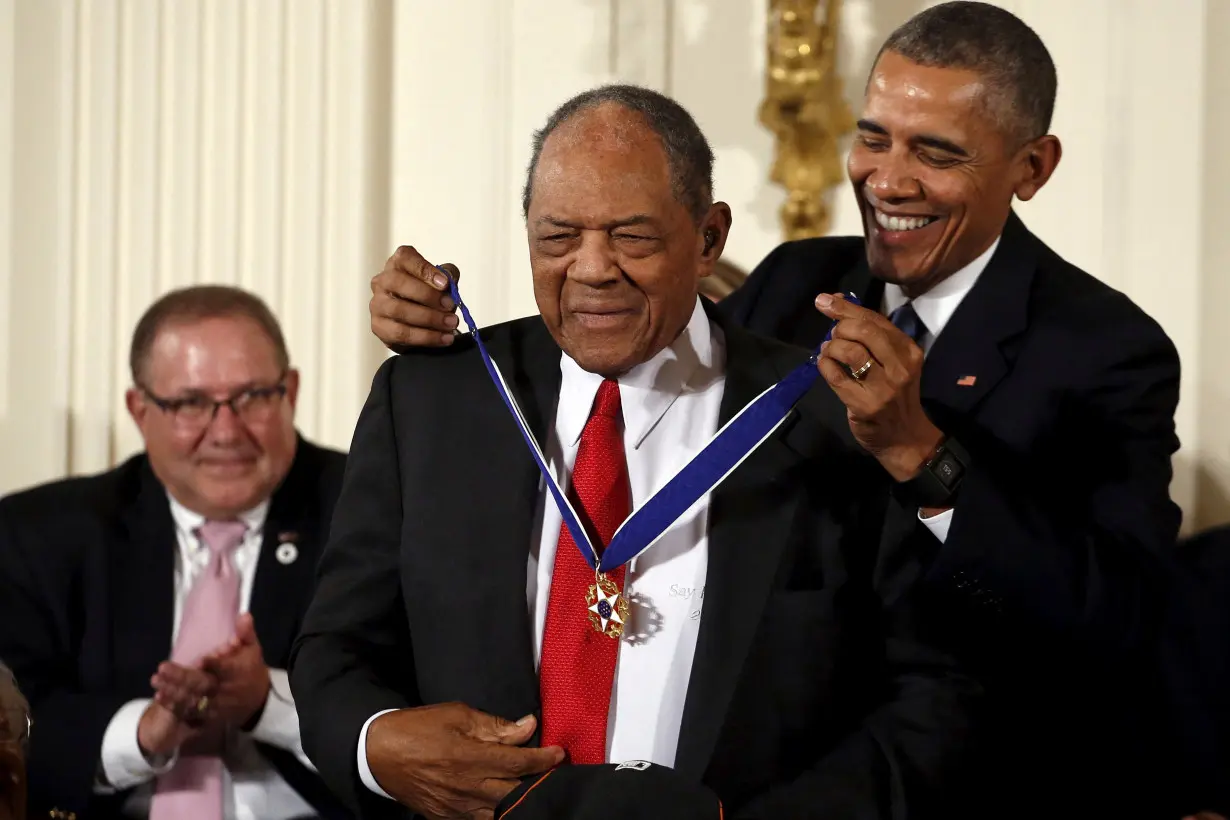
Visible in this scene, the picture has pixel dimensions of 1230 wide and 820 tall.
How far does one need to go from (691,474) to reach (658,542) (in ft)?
0.45

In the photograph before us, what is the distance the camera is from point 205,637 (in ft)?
11.7

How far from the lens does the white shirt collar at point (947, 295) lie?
2.94m

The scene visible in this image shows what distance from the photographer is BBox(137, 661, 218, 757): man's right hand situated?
10.4 feet

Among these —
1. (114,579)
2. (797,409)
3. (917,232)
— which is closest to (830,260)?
(917,232)

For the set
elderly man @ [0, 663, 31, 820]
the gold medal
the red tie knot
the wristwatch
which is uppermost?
the red tie knot


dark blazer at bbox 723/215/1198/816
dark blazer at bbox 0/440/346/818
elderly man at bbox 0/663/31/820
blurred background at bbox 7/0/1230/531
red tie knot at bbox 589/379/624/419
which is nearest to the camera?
elderly man at bbox 0/663/31/820

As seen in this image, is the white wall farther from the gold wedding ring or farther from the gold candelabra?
the gold wedding ring

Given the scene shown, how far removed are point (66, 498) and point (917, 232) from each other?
209 centimetres

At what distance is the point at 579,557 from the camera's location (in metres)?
2.28

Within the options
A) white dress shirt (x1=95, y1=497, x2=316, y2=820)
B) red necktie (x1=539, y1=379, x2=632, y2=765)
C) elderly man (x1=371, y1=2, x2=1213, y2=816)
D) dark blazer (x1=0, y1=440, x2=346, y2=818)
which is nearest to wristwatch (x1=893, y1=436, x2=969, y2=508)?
elderly man (x1=371, y1=2, x2=1213, y2=816)

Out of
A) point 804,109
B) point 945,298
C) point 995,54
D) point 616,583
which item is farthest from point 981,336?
point 804,109

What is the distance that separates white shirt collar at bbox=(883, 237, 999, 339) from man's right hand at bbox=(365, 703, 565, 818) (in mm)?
1188

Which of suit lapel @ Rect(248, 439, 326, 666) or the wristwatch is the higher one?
the wristwatch

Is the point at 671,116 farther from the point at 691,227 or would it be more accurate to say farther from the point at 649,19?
the point at 649,19
